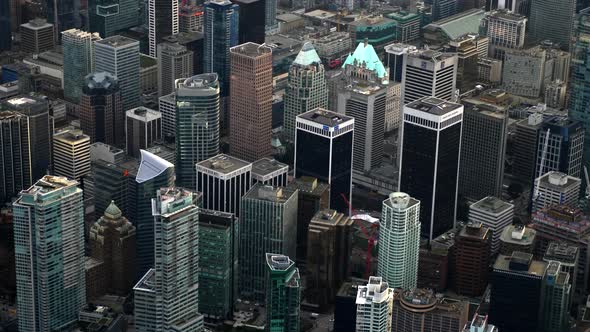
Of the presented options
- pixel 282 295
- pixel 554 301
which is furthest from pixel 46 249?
pixel 554 301

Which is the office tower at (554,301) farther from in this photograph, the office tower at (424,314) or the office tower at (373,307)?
the office tower at (373,307)

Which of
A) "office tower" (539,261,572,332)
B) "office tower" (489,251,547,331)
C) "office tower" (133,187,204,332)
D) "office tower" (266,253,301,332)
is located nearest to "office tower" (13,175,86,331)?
"office tower" (133,187,204,332)

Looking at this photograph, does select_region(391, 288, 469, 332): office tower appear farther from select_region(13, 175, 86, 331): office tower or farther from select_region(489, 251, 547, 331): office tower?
select_region(13, 175, 86, 331): office tower

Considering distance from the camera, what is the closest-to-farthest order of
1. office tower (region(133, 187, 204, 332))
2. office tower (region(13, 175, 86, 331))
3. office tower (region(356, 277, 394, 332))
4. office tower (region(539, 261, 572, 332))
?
1. office tower (region(356, 277, 394, 332))
2. office tower (region(133, 187, 204, 332))
3. office tower (region(13, 175, 86, 331))
4. office tower (region(539, 261, 572, 332))

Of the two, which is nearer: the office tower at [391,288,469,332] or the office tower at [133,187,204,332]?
the office tower at [133,187,204,332]

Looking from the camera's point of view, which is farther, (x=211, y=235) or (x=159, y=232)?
(x=211, y=235)

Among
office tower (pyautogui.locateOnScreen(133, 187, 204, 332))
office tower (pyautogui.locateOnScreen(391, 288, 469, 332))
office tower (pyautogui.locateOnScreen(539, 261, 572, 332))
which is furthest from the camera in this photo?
office tower (pyautogui.locateOnScreen(539, 261, 572, 332))

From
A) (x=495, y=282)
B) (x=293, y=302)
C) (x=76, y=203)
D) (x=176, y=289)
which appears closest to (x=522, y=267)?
(x=495, y=282)

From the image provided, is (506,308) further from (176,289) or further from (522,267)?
(176,289)
